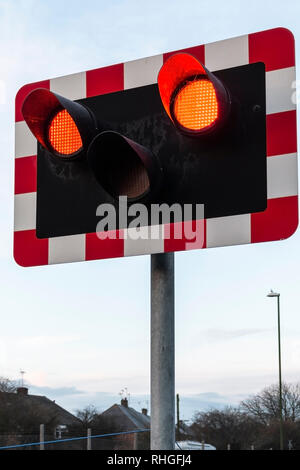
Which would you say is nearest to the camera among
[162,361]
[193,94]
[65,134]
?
[162,361]

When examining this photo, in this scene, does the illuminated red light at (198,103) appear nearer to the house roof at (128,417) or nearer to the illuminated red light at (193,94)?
the illuminated red light at (193,94)

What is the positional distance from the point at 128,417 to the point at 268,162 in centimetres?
5367

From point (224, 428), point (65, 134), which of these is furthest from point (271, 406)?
point (65, 134)

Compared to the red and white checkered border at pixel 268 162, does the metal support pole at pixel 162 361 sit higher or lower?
lower

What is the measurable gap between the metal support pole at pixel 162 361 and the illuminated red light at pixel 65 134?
0.64 m

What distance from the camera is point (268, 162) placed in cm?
258

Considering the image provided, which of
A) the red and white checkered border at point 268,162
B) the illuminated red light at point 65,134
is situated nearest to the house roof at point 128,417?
the red and white checkered border at point 268,162

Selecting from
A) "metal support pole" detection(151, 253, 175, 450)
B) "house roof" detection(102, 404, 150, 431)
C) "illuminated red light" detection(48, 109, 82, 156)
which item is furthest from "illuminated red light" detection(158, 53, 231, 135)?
"house roof" detection(102, 404, 150, 431)

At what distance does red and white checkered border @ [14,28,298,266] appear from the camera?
8.37ft

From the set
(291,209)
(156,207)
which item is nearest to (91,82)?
(156,207)

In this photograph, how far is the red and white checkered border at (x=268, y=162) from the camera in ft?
8.37

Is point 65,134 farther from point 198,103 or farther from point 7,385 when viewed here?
point 7,385

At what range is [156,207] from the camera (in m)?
2.60

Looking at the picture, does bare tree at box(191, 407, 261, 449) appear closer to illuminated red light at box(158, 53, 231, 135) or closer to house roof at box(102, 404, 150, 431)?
house roof at box(102, 404, 150, 431)
